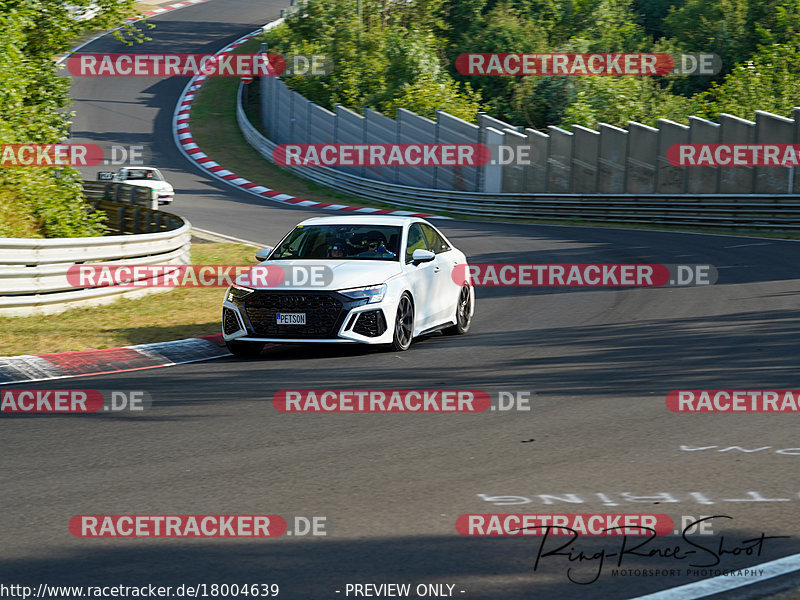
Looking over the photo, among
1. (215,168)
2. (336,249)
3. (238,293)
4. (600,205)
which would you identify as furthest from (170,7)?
(238,293)

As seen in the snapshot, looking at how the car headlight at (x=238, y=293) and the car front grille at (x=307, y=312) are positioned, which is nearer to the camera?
the car front grille at (x=307, y=312)

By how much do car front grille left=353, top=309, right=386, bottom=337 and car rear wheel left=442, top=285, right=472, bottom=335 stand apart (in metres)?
2.19

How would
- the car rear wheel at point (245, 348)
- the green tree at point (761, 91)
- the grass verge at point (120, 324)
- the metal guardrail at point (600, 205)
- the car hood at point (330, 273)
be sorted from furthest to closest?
the green tree at point (761, 91) → the metal guardrail at point (600, 205) → the grass verge at point (120, 324) → the car rear wheel at point (245, 348) → the car hood at point (330, 273)

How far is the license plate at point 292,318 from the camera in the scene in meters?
11.6

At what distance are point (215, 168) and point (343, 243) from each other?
3274cm

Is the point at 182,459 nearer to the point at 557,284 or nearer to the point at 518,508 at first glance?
the point at 518,508

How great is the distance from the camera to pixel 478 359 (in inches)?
456

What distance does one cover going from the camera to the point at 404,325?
12242 millimetres

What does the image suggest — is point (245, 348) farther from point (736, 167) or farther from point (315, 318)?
point (736, 167)

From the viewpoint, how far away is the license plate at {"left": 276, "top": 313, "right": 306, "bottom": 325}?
11.6 metres

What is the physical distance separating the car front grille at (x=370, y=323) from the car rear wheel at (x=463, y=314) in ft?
7.20

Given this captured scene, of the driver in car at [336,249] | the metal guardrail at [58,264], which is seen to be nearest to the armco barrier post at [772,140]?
the metal guardrail at [58,264]

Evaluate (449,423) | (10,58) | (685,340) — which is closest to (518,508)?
(449,423)

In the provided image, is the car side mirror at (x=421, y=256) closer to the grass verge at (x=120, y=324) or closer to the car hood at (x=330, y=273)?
the car hood at (x=330, y=273)
